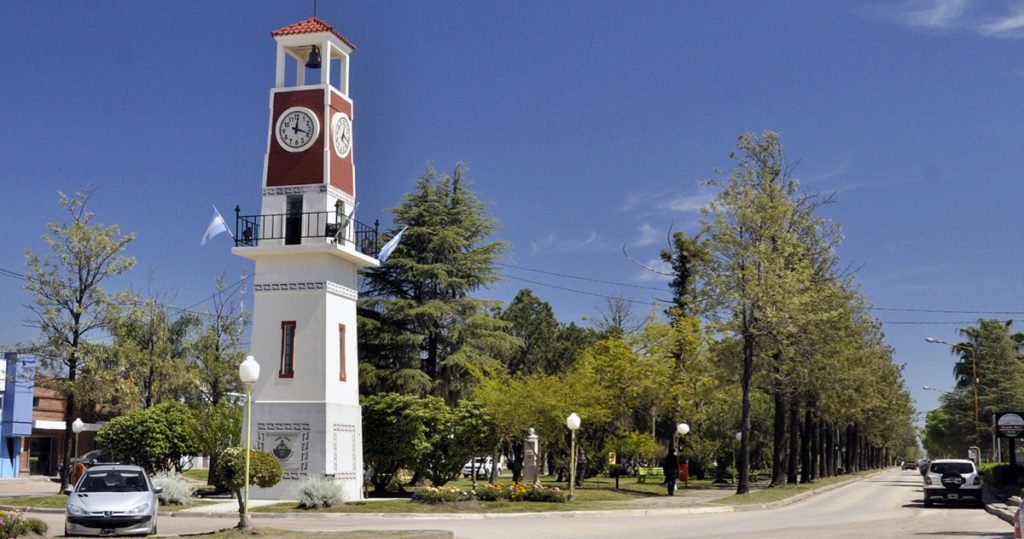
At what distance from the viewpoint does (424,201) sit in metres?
52.8

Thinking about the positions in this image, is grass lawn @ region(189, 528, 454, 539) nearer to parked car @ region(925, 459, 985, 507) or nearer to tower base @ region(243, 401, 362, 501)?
tower base @ region(243, 401, 362, 501)

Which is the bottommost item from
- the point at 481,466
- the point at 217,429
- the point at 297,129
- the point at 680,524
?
the point at 481,466

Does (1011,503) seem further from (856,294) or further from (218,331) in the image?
(218,331)

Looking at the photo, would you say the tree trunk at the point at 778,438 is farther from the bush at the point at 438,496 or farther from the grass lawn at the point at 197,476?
the grass lawn at the point at 197,476

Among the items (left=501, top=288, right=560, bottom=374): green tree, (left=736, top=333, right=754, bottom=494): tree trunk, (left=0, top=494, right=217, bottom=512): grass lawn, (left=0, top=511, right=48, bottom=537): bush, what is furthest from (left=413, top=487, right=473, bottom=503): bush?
(left=501, top=288, right=560, bottom=374): green tree

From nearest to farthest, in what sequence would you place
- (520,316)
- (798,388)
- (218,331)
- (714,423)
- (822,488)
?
(798,388) < (822,488) < (218,331) < (714,423) < (520,316)

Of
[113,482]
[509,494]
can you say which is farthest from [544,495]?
[113,482]

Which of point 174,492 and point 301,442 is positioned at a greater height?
point 301,442

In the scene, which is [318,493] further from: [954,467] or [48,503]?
[954,467]

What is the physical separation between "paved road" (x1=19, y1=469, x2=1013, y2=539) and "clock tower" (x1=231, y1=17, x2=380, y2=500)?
5.46 m

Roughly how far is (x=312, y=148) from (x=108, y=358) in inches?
492

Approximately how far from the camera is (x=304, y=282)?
3409 cm

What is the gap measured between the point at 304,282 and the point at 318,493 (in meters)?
7.49

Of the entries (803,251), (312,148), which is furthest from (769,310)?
(312,148)
